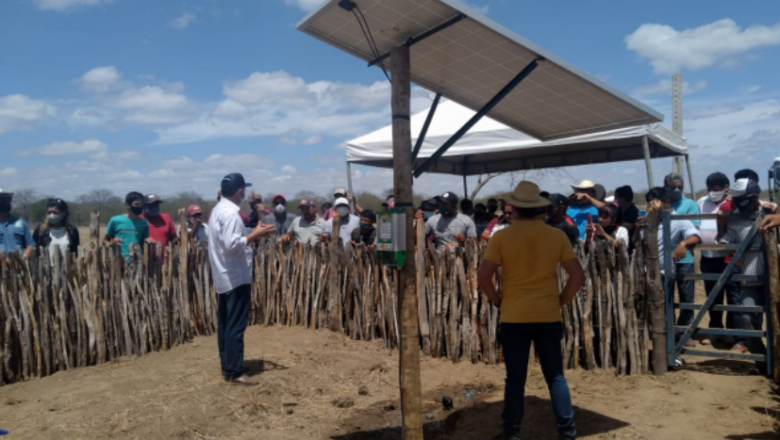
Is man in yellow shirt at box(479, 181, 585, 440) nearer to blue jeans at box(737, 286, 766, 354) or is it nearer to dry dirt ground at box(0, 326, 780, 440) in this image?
dry dirt ground at box(0, 326, 780, 440)

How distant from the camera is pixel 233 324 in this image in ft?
16.4

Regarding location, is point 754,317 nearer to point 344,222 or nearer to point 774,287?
point 774,287

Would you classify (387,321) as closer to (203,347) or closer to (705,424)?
(203,347)

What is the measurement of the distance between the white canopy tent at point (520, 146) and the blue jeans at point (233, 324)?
13.6 feet

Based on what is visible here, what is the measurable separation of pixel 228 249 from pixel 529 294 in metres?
2.53

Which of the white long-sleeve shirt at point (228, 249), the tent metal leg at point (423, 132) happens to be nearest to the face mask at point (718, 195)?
the tent metal leg at point (423, 132)

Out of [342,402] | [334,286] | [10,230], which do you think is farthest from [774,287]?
[10,230]

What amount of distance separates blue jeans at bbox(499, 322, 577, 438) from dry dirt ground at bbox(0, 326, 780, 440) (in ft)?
1.32

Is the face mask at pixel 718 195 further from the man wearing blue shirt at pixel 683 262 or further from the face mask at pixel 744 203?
the face mask at pixel 744 203

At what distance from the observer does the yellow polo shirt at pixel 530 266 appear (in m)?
3.64

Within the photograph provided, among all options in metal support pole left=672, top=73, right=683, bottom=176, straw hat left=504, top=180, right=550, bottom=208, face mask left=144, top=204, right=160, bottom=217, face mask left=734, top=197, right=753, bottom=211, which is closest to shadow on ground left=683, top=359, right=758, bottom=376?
face mask left=734, top=197, right=753, bottom=211

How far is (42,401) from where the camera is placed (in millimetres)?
4832

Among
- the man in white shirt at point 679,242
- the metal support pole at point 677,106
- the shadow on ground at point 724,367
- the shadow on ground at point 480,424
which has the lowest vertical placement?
the shadow on ground at point 480,424

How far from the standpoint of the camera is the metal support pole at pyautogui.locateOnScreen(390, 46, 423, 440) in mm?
3277
